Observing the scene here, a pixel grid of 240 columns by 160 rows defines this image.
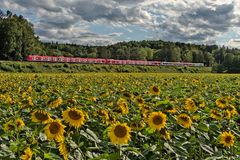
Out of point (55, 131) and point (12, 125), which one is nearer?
point (55, 131)

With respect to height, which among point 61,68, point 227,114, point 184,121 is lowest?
point 61,68

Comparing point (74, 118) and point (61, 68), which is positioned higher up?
point (74, 118)

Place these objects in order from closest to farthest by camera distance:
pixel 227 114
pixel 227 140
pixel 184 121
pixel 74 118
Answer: pixel 74 118 → pixel 227 140 → pixel 184 121 → pixel 227 114

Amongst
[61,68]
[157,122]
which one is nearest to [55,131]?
[157,122]

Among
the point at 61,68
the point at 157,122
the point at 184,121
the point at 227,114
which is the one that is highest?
the point at 157,122

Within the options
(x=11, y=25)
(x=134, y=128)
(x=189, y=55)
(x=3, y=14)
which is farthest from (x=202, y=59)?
(x=134, y=128)

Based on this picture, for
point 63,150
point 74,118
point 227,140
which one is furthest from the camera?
point 227,140

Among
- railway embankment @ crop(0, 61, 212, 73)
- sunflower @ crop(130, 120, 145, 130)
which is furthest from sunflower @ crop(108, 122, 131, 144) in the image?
railway embankment @ crop(0, 61, 212, 73)

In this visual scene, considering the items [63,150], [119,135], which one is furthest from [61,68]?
[63,150]

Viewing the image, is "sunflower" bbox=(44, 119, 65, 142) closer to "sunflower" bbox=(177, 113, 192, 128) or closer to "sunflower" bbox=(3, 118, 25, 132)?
"sunflower" bbox=(3, 118, 25, 132)

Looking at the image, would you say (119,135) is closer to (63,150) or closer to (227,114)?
(63,150)

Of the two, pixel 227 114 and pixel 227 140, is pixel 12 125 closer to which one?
pixel 227 140

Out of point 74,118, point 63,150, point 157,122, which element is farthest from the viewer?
point 157,122

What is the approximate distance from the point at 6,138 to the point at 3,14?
101 m
